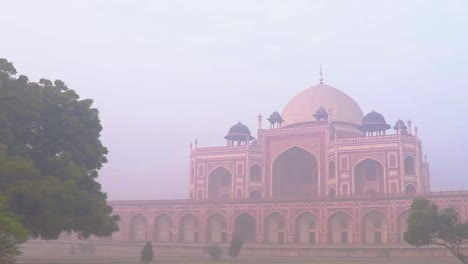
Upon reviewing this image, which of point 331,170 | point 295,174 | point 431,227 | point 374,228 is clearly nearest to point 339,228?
point 374,228

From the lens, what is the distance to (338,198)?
3512cm

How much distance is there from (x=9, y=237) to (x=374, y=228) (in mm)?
29191

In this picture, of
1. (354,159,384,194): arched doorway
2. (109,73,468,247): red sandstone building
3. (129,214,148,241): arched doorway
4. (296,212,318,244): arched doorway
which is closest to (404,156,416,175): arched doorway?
(109,73,468,247): red sandstone building

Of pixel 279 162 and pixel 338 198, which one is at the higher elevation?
pixel 279 162

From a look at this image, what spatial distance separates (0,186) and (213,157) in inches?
1286

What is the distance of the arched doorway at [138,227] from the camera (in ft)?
135

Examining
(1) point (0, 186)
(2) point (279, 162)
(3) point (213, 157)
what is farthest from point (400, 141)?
(1) point (0, 186)

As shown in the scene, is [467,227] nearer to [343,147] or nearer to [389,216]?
[389,216]

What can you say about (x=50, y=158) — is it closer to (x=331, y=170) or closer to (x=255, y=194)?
(x=331, y=170)

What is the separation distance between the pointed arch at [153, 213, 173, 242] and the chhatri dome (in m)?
12.6

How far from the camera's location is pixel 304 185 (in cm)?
4406

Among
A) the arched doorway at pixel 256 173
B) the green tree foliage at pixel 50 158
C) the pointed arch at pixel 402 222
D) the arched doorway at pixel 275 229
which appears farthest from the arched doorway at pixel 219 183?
the green tree foliage at pixel 50 158

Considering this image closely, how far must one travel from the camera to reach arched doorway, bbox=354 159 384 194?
39062 millimetres

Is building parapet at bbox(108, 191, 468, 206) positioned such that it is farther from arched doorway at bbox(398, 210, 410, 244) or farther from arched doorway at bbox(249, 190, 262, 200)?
arched doorway at bbox(249, 190, 262, 200)
